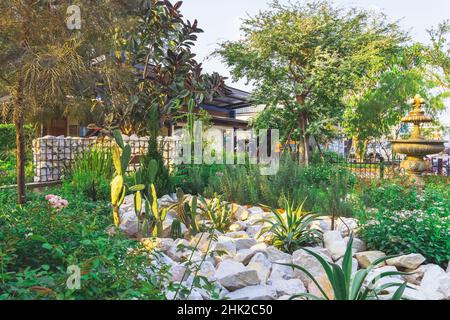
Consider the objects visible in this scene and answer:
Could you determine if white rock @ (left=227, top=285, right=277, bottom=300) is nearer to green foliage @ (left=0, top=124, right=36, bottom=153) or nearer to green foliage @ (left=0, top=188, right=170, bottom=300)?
green foliage @ (left=0, top=188, right=170, bottom=300)

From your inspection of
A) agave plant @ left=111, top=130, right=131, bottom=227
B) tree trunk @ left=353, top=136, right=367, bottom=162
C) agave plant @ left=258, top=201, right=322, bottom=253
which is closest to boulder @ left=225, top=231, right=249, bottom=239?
agave plant @ left=258, top=201, right=322, bottom=253

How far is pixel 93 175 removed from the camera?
15.1 ft

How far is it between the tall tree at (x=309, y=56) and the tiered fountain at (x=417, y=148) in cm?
238

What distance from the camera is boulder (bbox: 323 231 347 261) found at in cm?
269

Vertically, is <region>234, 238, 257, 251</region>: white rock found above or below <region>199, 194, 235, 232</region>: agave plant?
below

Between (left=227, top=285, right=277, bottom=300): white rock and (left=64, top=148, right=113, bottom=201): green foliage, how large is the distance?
2.60 m

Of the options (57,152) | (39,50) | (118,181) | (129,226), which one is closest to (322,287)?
(118,181)

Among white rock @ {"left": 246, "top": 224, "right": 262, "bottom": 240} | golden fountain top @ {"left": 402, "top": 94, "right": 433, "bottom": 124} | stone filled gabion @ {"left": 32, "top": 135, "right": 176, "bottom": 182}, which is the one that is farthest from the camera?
golden fountain top @ {"left": 402, "top": 94, "right": 433, "bottom": 124}

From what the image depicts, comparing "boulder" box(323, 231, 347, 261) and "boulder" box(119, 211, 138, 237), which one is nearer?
"boulder" box(323, 231, 347, 261)

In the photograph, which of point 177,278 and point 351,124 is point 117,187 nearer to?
point 177,278

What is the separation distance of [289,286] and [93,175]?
3167 mm

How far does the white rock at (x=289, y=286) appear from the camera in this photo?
7.03ft
